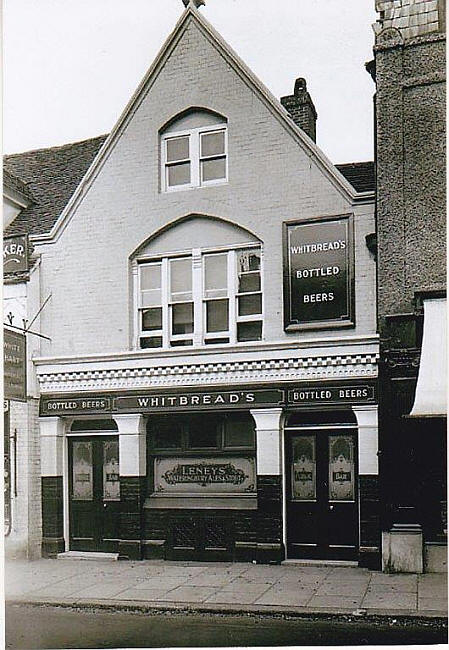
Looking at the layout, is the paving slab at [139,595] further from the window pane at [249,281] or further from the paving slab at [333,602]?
the window pane at [249,281]

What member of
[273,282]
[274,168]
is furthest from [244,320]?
[274,168]

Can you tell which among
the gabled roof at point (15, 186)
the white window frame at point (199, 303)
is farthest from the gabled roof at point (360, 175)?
the gabled roof at point (15, 186)

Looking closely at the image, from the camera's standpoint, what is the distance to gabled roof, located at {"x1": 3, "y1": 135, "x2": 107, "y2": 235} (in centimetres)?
405

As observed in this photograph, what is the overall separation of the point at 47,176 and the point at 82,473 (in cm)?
143

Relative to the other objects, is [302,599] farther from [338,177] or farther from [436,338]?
[338,177]

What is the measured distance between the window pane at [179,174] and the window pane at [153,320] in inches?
23.8

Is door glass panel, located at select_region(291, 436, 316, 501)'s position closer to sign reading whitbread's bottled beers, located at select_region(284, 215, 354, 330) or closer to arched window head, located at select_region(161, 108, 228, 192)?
sign reading whitbread's bottled beers, located at select_region(284, 215, 354, 330)

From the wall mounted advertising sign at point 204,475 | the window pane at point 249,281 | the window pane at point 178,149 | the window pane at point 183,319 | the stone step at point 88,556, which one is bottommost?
the stone step at point 88,556

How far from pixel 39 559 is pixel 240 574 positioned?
96cm

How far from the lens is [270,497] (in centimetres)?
395

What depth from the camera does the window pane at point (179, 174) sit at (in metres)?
4.07

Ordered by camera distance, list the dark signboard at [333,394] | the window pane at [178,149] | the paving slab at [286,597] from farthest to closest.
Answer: the window pane at [178,149], the dark signboard at [333,394], the paving slab at [286,597]

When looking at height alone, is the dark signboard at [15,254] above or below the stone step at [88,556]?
above

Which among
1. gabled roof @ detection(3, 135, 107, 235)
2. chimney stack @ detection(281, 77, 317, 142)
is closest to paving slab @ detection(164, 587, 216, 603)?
gabled roof @ detection(3, 135, 107, 235)
